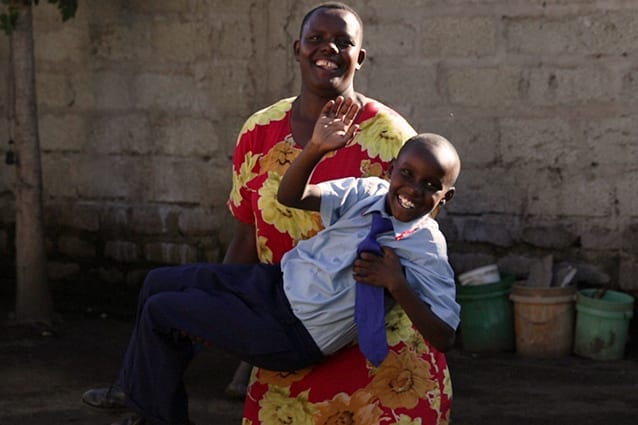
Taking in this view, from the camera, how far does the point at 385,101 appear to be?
23.2 ft

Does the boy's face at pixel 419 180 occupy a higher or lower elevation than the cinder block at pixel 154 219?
higher

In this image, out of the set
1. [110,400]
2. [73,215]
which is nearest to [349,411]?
[110,400]

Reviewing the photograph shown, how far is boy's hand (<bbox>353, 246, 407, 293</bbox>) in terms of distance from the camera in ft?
10.5

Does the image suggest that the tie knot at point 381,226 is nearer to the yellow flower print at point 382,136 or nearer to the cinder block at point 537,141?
the yellow flower print at point 382,136

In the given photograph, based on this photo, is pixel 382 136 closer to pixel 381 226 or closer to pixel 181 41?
pixel 381 226

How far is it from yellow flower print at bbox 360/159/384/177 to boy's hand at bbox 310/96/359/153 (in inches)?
13.5

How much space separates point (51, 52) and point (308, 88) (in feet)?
15.3

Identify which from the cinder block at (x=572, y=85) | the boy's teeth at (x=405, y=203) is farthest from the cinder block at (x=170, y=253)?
the boy's teeth at (x=405, y=203)

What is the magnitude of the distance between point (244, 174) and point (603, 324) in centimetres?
334

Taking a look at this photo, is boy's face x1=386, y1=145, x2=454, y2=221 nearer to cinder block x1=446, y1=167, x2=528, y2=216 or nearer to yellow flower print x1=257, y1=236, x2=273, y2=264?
yellow flower print x1=257, y1=236, x2=273, y2=264

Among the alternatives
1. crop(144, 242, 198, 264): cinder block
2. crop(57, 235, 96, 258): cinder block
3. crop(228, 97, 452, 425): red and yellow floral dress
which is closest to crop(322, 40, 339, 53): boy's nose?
crop(228, 97, 452, 425): red and yellow floral dress

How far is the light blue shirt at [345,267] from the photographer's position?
10.7 feet

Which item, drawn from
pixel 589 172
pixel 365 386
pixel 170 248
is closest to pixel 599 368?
pixel 589 172

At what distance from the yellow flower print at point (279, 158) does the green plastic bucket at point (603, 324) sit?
3.32m
